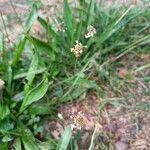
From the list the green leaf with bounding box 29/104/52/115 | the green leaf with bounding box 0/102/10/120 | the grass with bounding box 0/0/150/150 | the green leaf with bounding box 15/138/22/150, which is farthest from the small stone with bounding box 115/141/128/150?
the green leaf with bounding box 0/102/10/120

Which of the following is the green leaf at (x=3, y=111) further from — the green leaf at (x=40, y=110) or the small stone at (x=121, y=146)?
the small stone at (x=121, y=146)

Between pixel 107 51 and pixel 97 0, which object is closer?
pixel 107 51

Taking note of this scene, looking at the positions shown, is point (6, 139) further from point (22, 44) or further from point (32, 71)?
point (22, 44)

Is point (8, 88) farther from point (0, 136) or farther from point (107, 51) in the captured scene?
point (107, 51)

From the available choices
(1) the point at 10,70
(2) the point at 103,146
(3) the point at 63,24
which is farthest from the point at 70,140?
(3) the point at 63,24

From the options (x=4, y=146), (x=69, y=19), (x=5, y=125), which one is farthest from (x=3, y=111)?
(x=69, y=19)

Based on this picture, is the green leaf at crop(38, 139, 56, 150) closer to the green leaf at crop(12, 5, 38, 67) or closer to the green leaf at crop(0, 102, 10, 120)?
the green leaf at crop(0, 102, 10, 120)

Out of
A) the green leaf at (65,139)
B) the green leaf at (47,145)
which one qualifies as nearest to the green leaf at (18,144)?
the green leaf at (47,145)
